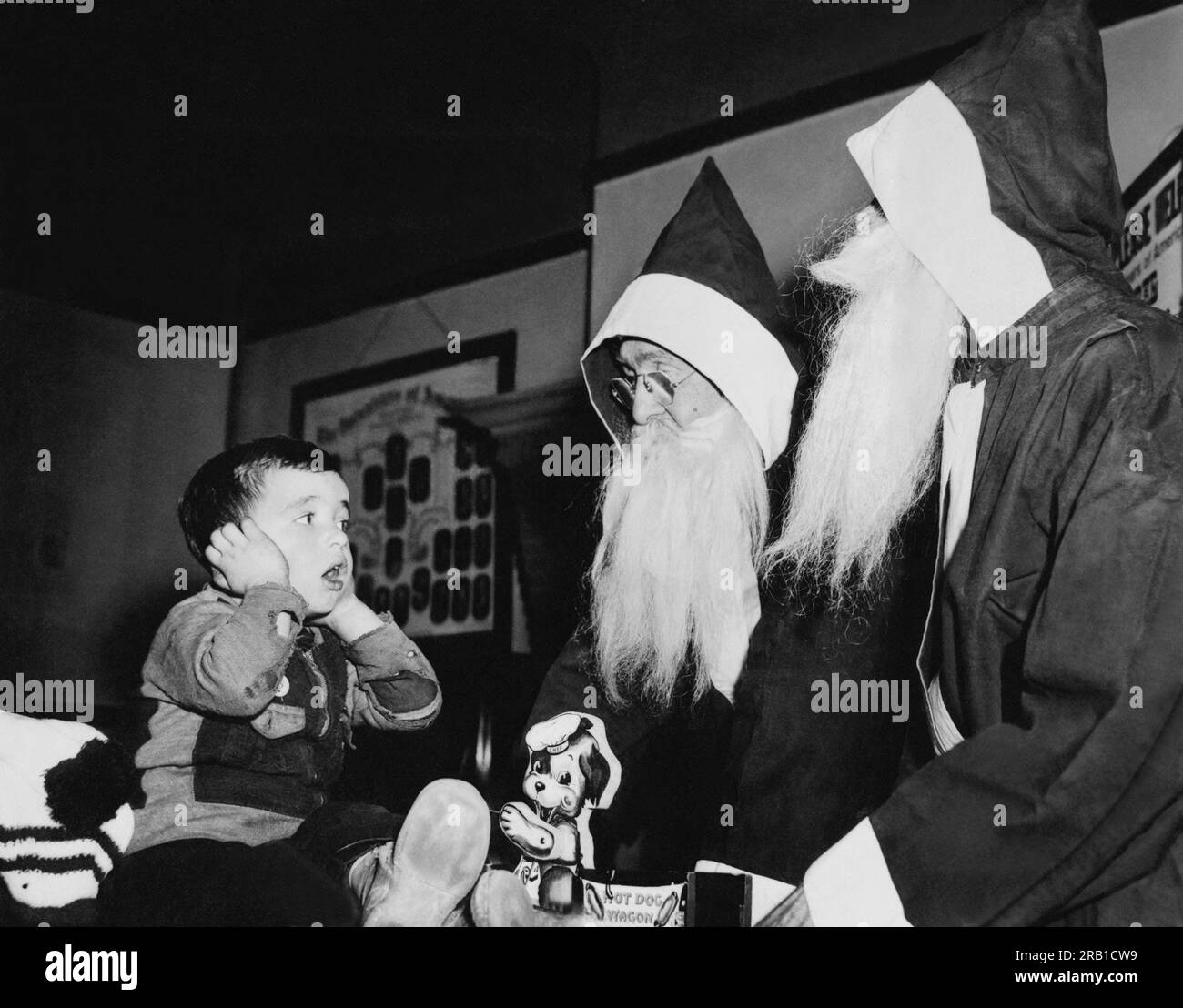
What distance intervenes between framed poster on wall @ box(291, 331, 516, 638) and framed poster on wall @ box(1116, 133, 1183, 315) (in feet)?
2.49

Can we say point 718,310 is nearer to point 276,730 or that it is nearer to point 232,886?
point 276,730

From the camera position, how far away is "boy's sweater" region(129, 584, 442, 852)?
1146 mm

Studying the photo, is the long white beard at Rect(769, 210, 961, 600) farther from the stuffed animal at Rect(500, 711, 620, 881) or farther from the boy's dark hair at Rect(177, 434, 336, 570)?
the boy's dark hair at Rect(177, 434, 336, 570)

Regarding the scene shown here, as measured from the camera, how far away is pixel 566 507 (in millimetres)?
1569

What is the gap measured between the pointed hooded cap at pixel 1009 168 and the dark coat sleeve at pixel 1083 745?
19cm

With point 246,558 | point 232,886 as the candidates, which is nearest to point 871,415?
point 246,558

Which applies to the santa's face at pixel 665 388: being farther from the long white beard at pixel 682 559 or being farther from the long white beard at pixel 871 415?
the long white beard at pixel 871 415

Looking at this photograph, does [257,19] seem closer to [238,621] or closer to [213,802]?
[238,621]

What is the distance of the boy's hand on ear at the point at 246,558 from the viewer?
1.21 meters

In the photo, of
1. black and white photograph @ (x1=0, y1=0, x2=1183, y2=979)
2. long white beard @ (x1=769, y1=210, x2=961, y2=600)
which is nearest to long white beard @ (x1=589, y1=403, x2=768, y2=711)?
black and white photograph @ (x1=0, y1=0, x2=1183, y2=979)

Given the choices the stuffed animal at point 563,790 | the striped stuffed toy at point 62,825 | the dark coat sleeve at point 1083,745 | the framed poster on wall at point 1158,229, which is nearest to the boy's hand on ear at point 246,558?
the striped stuffed toy at point 62,825

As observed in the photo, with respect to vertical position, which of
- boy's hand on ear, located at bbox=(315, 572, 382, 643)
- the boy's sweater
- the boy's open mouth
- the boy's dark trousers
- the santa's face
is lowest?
the boy's dark trousers
